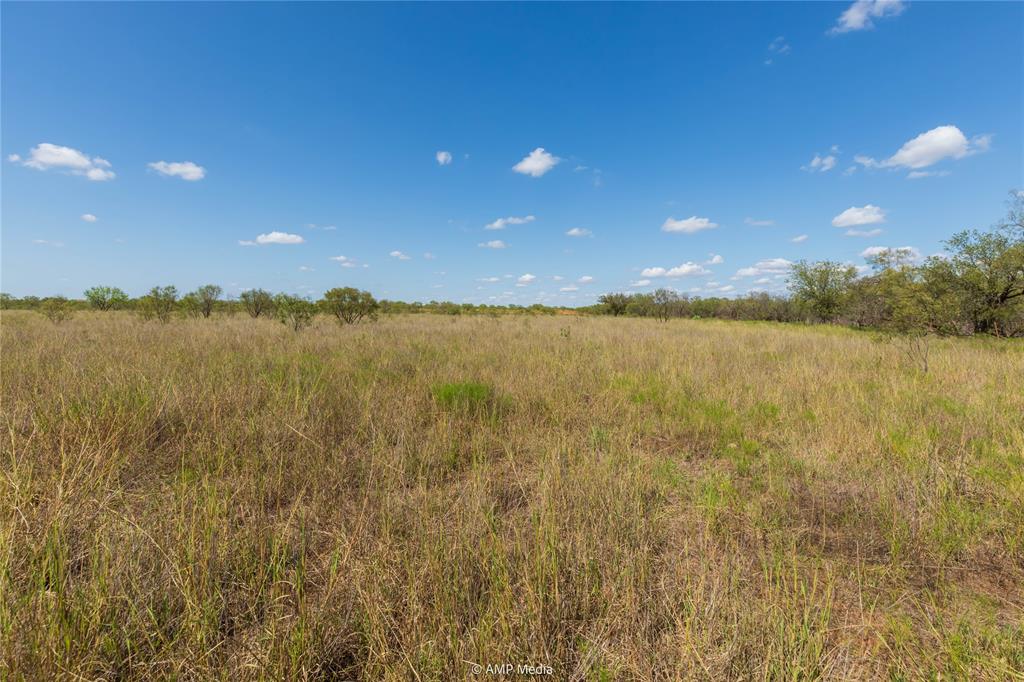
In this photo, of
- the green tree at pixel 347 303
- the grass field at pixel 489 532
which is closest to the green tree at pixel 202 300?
the green tree at pixel 347 303

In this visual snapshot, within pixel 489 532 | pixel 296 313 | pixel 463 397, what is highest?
pixel 296 313

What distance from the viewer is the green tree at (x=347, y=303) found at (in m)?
14.0

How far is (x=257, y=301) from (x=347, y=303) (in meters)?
8.59

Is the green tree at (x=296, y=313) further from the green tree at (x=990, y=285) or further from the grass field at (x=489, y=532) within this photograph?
the green tree at (x=990, y=285)

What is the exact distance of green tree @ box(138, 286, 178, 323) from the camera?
13.4 meters

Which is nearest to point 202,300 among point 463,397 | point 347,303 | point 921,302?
point 347,303

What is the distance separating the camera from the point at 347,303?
14.2 metres

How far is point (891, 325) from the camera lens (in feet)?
28.7

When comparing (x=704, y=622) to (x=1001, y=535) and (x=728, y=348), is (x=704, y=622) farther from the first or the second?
(x=728, y=348)

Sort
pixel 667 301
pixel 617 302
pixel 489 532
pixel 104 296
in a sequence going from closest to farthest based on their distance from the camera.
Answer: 1. pixel 489 532
2. pixel 104 296
3. pixel 667 301
4. pixel 617 302

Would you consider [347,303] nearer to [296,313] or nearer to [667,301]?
[296,313]

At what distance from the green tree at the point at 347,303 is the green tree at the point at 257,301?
658 cm

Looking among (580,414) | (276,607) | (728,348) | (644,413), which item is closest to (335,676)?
(276,607)

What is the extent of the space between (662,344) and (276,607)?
30.0 feet
